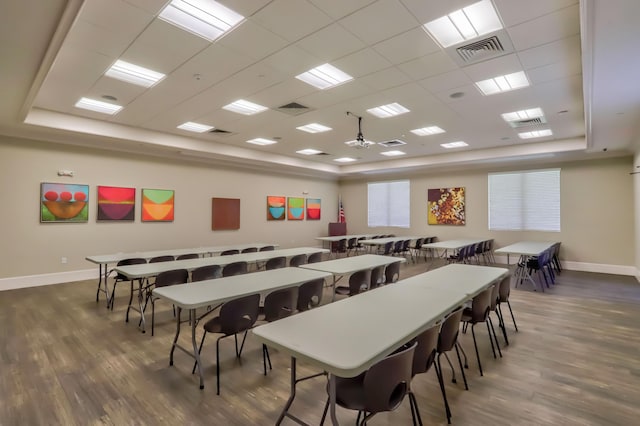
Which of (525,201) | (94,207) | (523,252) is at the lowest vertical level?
(523,252)

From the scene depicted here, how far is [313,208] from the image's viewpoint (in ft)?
40.9

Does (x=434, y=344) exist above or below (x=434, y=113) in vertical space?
below

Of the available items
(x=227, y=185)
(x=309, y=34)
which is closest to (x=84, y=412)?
(x=309, y=34)

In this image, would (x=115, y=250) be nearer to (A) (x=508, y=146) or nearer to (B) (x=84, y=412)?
(B) (x=84, y=412)

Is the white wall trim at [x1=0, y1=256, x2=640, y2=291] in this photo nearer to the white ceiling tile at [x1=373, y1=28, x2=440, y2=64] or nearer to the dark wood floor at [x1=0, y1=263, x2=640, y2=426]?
the dark wood floor at [x1=0, y1=263, x2=640, y2=426]

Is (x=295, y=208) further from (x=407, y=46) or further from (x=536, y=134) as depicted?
(x=407, y=46)

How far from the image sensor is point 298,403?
2438 mm

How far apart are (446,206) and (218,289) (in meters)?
9.49

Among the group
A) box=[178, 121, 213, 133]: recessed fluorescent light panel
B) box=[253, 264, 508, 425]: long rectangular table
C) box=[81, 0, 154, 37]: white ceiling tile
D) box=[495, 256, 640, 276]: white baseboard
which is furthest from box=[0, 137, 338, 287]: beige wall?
box=[495, 256, 640, 276]: white baseboard

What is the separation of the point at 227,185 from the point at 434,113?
644 centimetres

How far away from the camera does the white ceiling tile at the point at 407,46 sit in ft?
11.2

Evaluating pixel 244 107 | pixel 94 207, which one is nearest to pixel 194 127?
pixel 244 107

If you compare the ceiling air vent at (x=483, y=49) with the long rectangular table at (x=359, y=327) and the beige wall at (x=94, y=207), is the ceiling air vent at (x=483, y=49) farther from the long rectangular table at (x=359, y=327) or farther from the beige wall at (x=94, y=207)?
the beige wall at (x=94, y=207)

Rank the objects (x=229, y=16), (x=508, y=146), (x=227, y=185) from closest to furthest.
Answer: (x=229, y=16), (x=508, y=146), (x=227, y=185)
